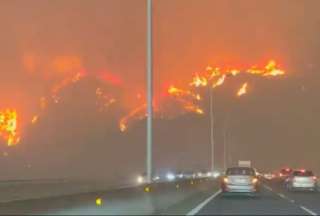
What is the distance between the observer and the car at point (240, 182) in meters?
43.9

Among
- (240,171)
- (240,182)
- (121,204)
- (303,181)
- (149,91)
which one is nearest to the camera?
(121,204)

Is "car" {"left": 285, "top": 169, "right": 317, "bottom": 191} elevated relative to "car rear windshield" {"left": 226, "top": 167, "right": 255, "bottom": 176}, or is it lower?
lower

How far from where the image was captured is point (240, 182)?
44.0 meters

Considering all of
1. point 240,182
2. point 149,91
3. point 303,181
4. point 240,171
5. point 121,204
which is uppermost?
point 149,91

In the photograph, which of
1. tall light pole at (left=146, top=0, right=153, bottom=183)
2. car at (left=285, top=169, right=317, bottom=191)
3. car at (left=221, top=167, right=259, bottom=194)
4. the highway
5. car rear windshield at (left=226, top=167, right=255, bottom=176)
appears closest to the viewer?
the highway

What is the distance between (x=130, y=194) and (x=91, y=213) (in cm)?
484

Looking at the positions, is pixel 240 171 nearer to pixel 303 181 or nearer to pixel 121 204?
pixel 303 181

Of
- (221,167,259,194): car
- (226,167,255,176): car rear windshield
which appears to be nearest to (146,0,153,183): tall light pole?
(221,167,259,194): car

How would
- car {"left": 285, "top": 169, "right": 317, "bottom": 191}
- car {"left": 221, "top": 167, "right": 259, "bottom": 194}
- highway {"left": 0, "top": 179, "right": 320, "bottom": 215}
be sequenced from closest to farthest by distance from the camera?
highway {"left": 0, "top": 179, "right": 320, "bottom": 215} → car {"left": 221, "top": 167, "right": 259, "bottom": 194} → car {"left": 285, "top": 169, "right": 317, "bottom": 191}

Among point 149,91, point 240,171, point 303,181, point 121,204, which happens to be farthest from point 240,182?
point 121,204

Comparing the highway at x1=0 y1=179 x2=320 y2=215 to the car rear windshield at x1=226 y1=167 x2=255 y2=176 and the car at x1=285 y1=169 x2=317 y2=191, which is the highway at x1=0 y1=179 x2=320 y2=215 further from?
the car at x1=285 y1=169 x2=317 y2=191

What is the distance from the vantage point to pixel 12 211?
1589cm

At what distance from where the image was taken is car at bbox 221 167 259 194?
43875 mm

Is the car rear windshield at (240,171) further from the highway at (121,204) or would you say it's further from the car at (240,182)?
the highway at (121,204)
